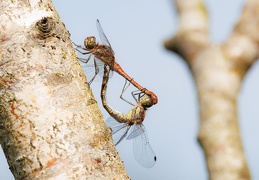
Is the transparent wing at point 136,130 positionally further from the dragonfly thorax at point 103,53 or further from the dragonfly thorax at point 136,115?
the dragonfly thorax at point 103,53

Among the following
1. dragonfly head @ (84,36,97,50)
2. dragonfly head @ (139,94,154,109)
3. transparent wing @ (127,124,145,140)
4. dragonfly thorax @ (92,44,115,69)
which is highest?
dragonfly head @ (84,36,97,50)

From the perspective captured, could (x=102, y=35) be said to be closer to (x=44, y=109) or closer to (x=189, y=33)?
(x=44, y=109)

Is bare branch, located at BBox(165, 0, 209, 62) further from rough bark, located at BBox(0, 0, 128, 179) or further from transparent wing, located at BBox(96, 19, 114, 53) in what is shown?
transparent wing, located at BBox(96, 19, 114, 53)

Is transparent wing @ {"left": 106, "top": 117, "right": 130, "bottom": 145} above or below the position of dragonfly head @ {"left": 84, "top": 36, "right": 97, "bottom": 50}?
below

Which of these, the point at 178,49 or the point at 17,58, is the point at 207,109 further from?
the point at 17,58

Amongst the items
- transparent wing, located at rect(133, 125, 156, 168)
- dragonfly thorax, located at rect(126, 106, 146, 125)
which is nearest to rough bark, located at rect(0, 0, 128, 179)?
dragonfly thorax, located at rect(126, 106, 146, 125)

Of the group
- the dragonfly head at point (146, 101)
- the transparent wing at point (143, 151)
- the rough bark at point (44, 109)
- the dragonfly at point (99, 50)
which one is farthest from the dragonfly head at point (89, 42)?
the rough bark at point (44, 109)

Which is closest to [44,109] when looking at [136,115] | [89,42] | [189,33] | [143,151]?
[189,33]
